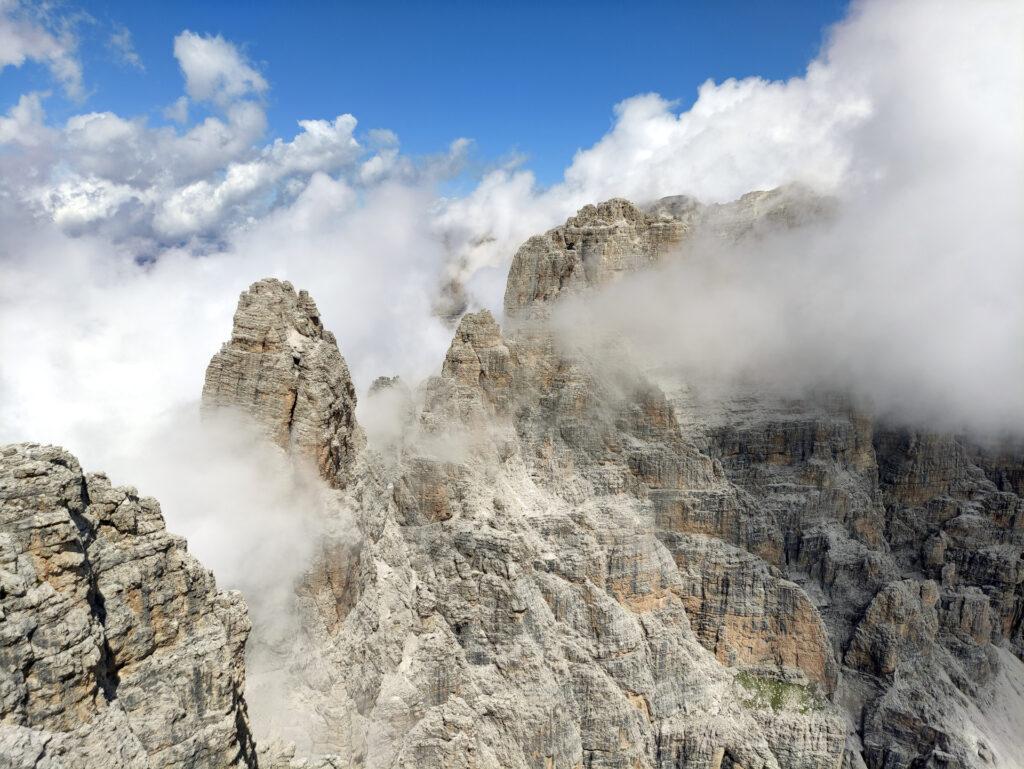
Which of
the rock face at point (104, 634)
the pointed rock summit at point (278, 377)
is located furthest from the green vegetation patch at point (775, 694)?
the rock face at point (104, 634)

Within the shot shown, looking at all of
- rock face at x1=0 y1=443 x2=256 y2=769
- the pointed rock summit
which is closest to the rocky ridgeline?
the pointed rock summit

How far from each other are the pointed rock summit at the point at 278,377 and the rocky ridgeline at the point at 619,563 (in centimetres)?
19

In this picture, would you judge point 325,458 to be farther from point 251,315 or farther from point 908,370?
point 908,370

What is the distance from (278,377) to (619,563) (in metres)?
35.1

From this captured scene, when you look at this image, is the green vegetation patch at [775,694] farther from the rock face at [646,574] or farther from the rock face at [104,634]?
the rock face at [104,634]

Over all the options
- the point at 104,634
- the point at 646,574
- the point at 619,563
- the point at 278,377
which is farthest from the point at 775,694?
the point at 104,634

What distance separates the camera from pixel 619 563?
216ft

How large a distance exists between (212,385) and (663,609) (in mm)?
45559

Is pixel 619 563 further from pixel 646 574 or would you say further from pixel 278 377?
pixel 278 377

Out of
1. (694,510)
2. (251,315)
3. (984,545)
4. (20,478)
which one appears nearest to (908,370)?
(984,545)

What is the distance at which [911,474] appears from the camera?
272ft

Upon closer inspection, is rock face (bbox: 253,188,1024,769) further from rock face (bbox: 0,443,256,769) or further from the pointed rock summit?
rock face (bbox: 0,443,256,769)

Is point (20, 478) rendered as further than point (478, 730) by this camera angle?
No

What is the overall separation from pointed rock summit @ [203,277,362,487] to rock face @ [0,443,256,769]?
57.8 ft
